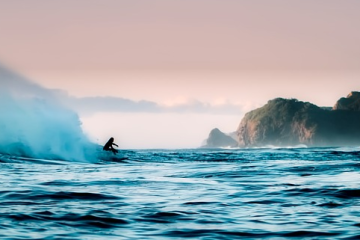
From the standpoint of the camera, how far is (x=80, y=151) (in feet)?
126

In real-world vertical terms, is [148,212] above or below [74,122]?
below

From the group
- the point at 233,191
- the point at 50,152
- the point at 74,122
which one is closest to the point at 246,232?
the point at 233,191

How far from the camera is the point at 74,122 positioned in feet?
140

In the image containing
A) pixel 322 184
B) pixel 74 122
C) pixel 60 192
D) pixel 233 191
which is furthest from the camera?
pixel 74 122

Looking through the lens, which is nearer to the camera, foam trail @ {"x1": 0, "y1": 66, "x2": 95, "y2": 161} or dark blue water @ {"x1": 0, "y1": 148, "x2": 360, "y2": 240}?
dark blue water @ {"x1": 0, "y1": 148, "x2": 360, "y2": 240}

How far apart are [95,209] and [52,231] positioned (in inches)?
96.7

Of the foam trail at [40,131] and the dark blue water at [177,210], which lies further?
the foam trail at [40,131]

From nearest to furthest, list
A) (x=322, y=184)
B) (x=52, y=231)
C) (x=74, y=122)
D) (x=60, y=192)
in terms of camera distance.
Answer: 1. (x=52, y=231)
2. (x=60, y=192)
3. (x=322, y=184)
4. (x=74, y=122)

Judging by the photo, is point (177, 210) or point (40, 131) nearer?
point (177, 210)

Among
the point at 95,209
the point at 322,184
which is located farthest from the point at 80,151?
the point at 95,209

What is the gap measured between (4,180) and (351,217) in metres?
11.0

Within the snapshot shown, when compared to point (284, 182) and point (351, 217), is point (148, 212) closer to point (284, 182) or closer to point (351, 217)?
point (351, 217)

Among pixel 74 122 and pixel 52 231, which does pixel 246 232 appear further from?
pixel 74 122

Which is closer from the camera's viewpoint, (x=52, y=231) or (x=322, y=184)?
(x=52, y=231)
